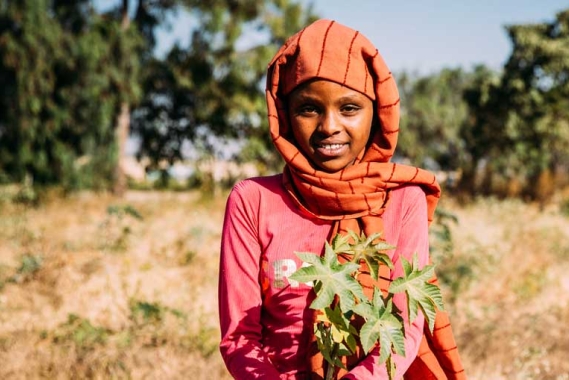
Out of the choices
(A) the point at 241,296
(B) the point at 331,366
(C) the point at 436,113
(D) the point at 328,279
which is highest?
(C) the point at 436,113

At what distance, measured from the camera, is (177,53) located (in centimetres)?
1491

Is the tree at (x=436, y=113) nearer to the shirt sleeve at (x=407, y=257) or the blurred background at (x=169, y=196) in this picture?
the blurred background at (x=169, y=196)

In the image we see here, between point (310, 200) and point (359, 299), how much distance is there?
362 millimetres

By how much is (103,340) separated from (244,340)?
2451 millimetres

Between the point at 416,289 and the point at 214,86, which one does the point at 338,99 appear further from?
the point at 214,86

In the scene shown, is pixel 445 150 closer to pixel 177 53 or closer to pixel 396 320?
pixel 177 53

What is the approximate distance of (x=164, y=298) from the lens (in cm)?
474

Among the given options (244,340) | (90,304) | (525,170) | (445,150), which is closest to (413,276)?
(244,340)

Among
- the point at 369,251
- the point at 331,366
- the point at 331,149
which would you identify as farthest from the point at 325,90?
the point at 331,366

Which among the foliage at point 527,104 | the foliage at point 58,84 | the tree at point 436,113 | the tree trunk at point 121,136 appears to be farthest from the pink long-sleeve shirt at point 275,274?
the tree at point 436,113

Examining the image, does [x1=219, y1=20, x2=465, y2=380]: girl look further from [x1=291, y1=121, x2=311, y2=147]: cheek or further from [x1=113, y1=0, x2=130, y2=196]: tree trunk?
[x1=113, y1=0, x2=130, y2=196]: tree trunk

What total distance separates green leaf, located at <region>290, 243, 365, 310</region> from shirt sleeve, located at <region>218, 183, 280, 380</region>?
0.32m

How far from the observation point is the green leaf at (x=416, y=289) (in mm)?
1214

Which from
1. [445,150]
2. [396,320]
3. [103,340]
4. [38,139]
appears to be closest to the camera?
[396,320]
